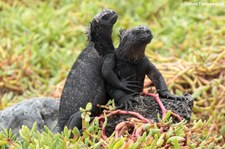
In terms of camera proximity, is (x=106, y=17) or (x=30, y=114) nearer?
(x=106, y=17)

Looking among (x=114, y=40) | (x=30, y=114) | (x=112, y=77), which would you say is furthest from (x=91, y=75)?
(x=114, y=40)

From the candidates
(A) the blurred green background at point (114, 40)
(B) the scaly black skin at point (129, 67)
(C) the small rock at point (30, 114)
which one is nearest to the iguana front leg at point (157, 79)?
(B) the scaly black skin at point (129, 67)

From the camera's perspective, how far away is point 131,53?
144 inches

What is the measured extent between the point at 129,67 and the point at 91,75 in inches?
9.2

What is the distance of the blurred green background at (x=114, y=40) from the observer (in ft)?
17.2

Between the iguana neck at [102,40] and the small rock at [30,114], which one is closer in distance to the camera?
the iguana neck at [102,40]

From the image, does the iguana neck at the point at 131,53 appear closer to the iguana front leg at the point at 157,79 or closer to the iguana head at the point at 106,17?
the iguana front leg at the point at 157,79

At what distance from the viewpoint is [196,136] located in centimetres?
339

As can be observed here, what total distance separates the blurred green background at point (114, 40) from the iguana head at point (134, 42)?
4.31 feet

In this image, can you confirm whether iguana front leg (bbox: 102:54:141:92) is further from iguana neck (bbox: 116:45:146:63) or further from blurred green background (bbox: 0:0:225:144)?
blurred green background (bbox: 0:0:225:144)

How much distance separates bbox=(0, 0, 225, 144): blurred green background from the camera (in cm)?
524

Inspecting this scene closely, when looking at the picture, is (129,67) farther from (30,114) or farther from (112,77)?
(30,114)

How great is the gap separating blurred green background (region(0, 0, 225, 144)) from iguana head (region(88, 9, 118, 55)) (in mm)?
1322

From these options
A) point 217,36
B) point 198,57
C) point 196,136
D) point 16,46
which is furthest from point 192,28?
point 196,136
